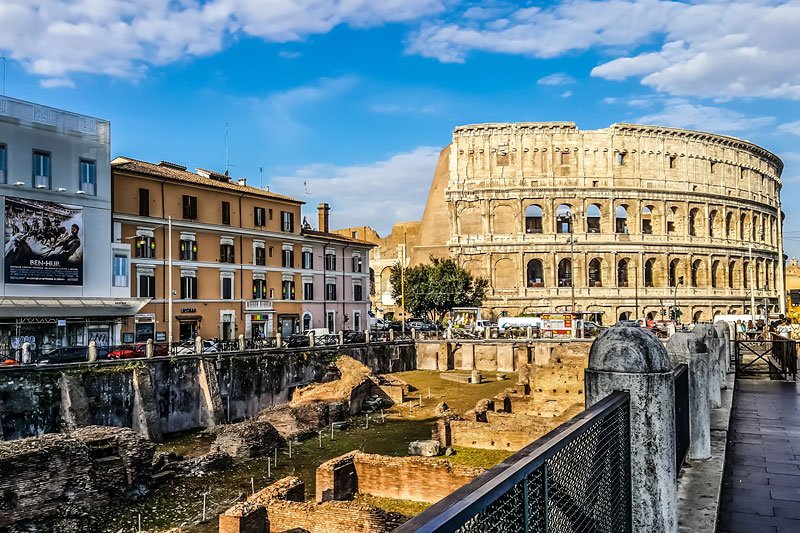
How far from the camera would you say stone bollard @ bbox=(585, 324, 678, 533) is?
4.48 metres

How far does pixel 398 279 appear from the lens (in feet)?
220

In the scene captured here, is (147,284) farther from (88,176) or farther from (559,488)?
(559,488)

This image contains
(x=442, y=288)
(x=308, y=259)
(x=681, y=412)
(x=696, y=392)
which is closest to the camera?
(x=681, y=412)

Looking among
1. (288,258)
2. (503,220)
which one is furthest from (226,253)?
(503,220)

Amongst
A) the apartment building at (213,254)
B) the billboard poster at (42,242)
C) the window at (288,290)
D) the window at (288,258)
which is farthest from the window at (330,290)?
the billboard poster at (42,242)

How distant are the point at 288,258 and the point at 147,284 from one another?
1196cm

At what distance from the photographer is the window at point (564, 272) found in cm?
6775

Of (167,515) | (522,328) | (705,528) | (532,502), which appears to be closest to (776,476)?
(705,528)

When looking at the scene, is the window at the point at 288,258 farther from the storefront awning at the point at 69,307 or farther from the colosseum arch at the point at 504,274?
the colosseum arch at the point at 504,274

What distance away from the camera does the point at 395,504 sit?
15.9 m

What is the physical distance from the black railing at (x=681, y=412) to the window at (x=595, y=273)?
62.5 metres

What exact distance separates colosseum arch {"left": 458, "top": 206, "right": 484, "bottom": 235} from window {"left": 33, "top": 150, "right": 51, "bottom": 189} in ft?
144

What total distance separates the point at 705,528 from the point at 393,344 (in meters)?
42.5

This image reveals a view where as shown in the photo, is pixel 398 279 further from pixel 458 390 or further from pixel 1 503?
pixel 1 503
